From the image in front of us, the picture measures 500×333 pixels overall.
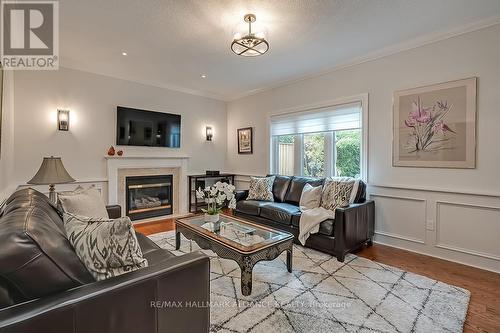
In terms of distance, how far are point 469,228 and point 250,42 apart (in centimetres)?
316

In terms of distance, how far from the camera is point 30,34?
278 centimetres

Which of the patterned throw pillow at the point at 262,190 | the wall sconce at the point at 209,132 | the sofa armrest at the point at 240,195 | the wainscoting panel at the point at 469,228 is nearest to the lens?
the wainscoting panel at the point at 469,228

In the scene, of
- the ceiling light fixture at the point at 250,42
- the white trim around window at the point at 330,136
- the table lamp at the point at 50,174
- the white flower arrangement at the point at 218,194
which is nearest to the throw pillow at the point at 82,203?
the table lamp at the point at 50,174

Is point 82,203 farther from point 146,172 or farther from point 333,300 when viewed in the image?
point 146,172

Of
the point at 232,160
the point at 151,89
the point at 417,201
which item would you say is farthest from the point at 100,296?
the point at 232,160

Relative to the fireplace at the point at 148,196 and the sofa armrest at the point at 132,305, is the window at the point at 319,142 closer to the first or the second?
the fireplace at the point at 148,196

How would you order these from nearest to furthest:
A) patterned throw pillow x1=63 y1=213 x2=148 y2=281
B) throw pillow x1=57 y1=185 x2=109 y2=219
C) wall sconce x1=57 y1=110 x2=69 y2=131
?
patterned throw pillow x1=63 y1=213 x2=148 y2=281 < throw pillow x1=57 y1=185 x2=109 y2=219 < wall sconce x1=57 y1=110 x2=69 y2=131

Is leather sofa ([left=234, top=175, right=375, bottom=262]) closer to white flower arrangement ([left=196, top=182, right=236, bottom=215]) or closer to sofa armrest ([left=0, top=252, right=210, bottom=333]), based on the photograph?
white flower arrangement ([left=196, top=182, right=236, bottom=215])

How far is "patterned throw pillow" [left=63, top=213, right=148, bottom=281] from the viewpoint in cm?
114

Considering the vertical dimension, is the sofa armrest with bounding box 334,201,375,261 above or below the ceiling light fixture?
below

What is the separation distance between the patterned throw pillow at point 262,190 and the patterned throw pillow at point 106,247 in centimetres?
303

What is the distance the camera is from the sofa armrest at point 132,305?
87cm

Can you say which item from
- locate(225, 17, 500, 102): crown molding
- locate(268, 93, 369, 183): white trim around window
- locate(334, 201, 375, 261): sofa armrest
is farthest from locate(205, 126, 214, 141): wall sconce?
locate(334, 201, 375, 261): sofa armrest

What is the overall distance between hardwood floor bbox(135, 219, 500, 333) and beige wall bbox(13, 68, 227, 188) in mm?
3999
